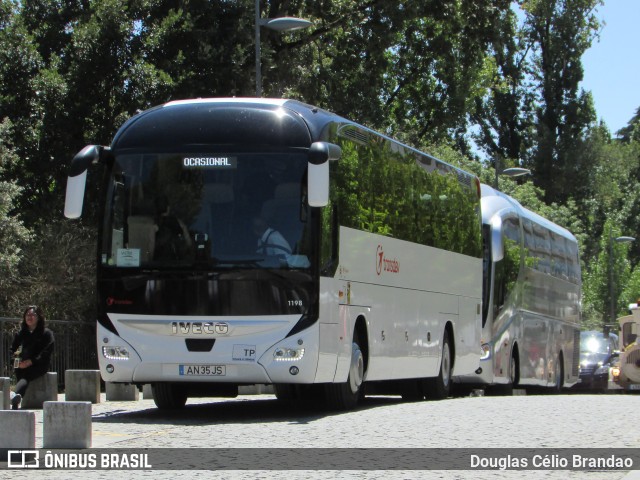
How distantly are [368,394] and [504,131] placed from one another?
55.9m

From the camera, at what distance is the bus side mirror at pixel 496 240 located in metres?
26.6

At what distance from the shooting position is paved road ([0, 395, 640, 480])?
401 inches

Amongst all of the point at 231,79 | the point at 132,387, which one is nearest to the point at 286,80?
the point at 231,79

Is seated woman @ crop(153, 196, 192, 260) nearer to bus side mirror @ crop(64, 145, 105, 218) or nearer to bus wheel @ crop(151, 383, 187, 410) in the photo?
bus side mirror @ crop(64, 145, 105, 218)

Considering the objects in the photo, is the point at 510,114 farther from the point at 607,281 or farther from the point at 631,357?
the point at 631,357

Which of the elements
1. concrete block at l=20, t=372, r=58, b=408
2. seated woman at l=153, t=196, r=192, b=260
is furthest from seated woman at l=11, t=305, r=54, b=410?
seated woman at l=153, t=196, r=192, b=260

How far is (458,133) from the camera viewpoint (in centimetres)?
7669

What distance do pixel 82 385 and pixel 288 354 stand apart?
5.34 meters

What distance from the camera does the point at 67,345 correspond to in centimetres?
2694

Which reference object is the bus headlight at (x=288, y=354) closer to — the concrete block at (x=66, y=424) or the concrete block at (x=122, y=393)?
the concrete block at (x=66, y=424)

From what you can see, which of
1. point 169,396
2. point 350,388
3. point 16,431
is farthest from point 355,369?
point 16,431

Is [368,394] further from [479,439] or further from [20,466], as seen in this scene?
[20,466]

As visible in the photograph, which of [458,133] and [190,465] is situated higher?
[458,133]

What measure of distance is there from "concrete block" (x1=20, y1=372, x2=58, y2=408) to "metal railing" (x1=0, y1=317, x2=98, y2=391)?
554 cm
